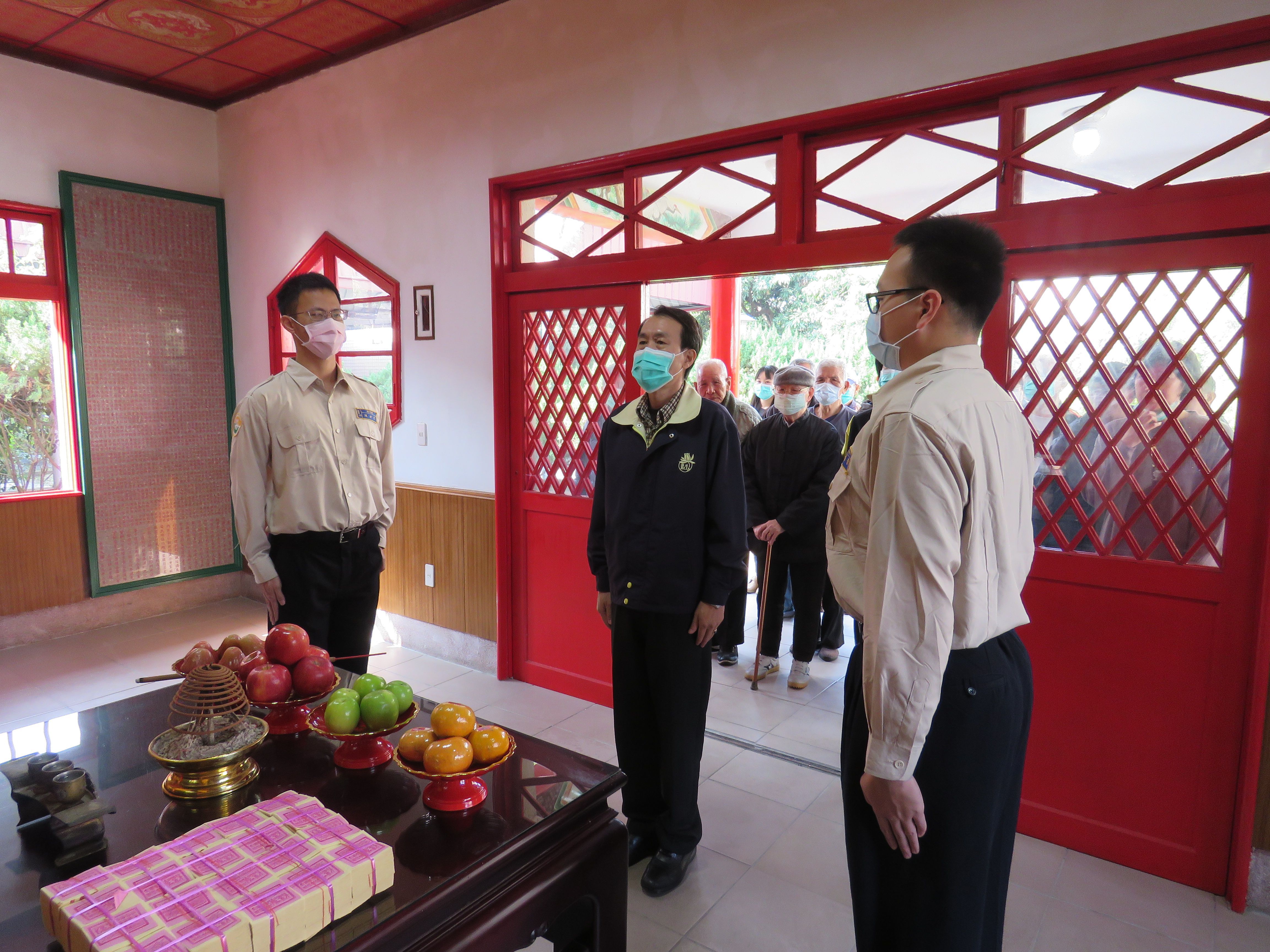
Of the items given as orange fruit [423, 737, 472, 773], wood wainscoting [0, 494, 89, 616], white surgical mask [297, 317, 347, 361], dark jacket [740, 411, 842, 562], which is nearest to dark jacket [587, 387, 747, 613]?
orange fruit [423, 737, 472, 773]

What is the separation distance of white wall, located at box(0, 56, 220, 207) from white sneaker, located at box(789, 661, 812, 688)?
15.4ft

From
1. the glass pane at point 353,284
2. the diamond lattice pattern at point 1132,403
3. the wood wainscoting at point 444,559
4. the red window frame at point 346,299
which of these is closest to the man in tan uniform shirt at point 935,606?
the diamond lattice pattern at point 1132,403

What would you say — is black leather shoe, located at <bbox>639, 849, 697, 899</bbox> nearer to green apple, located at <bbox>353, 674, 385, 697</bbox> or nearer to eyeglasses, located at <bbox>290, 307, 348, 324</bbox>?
green apple, located at <bbox>353, 674, 385, 697</bbox>

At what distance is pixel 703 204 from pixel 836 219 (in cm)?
60

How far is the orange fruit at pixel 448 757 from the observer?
123 centimetres

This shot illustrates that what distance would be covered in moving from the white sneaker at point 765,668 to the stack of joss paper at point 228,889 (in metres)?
2.91

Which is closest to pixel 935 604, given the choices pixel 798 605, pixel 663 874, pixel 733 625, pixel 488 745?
pixel 488 745

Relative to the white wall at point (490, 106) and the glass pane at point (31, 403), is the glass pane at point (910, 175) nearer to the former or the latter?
the white wall at point (490, 106)

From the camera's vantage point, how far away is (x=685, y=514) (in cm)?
210

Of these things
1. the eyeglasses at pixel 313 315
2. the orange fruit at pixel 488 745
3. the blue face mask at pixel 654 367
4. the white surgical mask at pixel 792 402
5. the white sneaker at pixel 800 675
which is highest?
the eyeglasses at pixel 313 315

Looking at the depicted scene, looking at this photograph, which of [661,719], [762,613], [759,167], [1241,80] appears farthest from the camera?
[762,613]

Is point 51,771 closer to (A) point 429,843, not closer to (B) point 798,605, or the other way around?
(A) point 429,843

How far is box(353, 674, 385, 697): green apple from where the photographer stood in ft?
4.65

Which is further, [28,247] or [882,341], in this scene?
[28,247]
